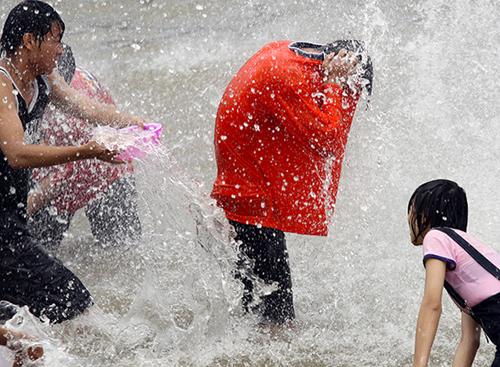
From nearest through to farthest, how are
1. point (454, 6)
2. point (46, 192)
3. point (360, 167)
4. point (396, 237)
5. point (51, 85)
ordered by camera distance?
point (51, 85) < point (46, 192) < point (396, 237) < point (360, 167) < point (454, 6)

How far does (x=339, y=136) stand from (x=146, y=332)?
1.58 m

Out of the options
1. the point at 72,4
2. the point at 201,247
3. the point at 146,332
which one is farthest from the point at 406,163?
the point at 72,4

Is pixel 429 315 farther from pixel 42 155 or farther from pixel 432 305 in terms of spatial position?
pixel 42 155

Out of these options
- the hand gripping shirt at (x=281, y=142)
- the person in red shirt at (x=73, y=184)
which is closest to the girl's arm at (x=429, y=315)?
the hand gripping shirt at (x=281, y=142)

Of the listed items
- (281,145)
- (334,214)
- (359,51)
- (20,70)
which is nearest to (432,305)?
(281,145)

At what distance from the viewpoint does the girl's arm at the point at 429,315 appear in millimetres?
1987

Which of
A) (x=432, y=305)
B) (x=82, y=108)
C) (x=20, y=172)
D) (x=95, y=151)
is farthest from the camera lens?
(x=82, y=108)

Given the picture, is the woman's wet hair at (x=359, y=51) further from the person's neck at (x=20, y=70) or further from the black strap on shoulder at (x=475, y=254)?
the person's neck at (x=20, y=70)

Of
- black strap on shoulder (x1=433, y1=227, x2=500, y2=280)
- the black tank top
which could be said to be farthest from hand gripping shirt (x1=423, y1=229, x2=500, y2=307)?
the black tank top

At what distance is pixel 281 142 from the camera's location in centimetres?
276

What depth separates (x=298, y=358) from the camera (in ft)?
9.96

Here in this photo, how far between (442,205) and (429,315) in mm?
439

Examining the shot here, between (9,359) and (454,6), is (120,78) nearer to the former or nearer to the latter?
(454,6)

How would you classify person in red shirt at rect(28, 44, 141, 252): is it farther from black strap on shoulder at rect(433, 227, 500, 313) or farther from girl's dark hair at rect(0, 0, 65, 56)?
black strap on shoulder at rect(433, 227, 500, 313)
